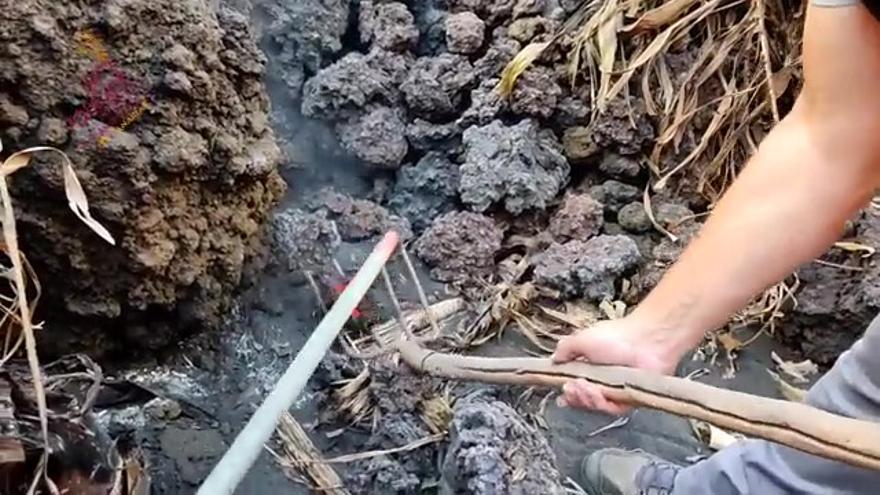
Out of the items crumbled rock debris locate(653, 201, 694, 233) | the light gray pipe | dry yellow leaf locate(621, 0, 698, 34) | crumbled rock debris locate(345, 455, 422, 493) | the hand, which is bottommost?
crumbled rock debris locate(345, 455, 422, 493)

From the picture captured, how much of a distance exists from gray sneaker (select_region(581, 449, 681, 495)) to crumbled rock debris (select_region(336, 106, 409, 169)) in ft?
2.72

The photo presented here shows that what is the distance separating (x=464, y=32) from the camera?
7.48 feet

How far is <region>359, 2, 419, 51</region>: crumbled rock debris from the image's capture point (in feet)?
7.55

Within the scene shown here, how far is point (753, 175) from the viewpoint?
3.69ft

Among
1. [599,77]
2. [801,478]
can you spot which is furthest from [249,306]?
[801,478]

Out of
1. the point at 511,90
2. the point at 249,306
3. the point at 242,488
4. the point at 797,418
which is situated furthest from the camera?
the point at 511,90

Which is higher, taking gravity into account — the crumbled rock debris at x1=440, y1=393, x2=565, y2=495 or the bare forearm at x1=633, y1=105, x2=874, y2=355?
the bare forearm at x1=633, y1=105, x2=874, y2=355

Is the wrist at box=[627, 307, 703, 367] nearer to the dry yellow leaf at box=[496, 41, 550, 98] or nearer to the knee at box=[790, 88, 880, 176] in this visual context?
the knee at box=[790, 88, 880, 176]

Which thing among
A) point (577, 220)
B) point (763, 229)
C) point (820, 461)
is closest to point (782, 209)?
point (763, 229)

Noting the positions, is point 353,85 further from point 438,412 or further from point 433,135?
point 438,412

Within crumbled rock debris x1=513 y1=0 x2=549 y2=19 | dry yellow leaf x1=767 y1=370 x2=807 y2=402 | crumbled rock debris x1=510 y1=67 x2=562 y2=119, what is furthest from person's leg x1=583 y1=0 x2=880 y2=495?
crumbled rock debris x1=513 y1=0 x2=549 y2=19

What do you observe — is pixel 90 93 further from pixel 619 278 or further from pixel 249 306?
pixel 619 278

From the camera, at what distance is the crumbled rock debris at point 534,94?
7.25 feet

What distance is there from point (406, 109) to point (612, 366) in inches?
50.7
